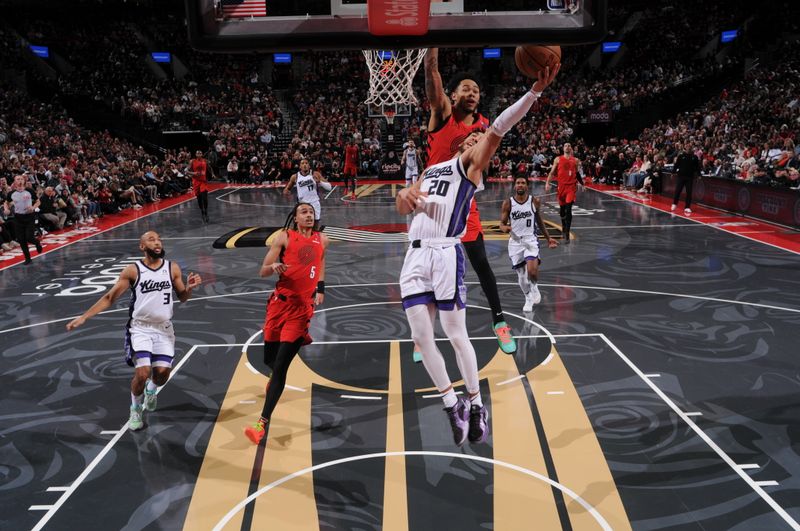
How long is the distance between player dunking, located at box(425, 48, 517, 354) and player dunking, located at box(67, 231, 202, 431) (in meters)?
2.49

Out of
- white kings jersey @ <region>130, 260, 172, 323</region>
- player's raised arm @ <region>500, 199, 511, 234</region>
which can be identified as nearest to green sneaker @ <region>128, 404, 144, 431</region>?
white kings jersey @ <region>130, 260, 172, 323</region>

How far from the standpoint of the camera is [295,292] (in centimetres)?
561

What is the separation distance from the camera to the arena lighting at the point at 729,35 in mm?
31578

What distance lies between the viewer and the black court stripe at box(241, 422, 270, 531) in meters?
4.25

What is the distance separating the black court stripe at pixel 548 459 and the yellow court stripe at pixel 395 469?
992 mm

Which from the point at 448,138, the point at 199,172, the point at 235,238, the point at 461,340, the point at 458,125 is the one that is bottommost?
the point at 235,238

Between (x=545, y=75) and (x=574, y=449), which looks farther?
(x=574, y=449)

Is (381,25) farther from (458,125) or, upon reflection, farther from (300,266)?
(300,266)

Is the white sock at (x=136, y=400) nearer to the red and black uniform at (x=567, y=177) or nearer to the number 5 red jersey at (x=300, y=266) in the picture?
the number 5 red jersey at (x=300, y=266)

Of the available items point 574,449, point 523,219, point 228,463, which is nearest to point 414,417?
point 574,449

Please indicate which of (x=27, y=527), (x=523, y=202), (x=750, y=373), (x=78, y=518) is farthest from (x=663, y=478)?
(x=523, y=202)

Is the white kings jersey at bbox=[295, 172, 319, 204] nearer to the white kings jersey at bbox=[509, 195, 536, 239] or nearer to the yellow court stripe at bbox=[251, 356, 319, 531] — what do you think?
the white kings jersey at bbox=[509, 195, 536, 239]

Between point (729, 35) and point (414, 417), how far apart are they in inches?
1297

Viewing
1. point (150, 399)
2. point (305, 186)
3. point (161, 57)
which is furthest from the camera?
point (161, 57)
